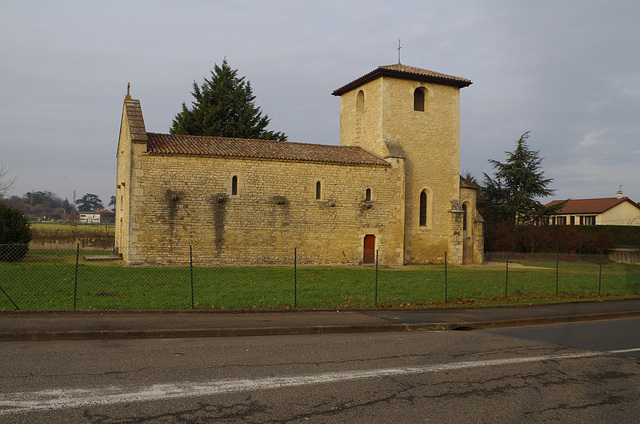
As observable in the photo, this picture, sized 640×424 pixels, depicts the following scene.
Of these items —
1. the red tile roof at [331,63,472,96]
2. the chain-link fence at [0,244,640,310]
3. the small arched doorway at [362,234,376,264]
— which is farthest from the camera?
the red tile roof at [331,63,472,96]

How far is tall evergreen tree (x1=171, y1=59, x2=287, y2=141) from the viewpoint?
43.9 meters

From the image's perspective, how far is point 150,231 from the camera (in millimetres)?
23984

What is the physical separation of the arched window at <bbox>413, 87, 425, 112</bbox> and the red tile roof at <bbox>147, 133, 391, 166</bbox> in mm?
4636

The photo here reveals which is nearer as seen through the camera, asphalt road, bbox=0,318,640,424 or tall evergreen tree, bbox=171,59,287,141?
asphalt road, bbox=0,318,640,424

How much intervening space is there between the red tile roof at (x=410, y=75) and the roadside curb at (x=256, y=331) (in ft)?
66.5

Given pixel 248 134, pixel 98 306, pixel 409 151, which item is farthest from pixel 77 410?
pixel 248 134

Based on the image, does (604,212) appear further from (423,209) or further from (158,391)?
(158,391)

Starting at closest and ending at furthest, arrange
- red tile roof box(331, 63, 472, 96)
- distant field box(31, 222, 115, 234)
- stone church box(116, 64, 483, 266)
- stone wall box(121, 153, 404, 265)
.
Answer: stone wall box(121, 153, 404, 265)
stone church box(116, 64, 483, 266)
red tile roof box(331, 63, 472, 96)
distant field box(31, 222, 115, 234)

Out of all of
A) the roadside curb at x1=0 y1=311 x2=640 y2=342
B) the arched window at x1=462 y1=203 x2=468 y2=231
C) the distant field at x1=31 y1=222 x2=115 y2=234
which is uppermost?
the arched window at x1=462 y1=203 x2=468 y2=231

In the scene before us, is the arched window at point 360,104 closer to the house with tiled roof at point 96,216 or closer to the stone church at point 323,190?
the stone church at point 323,190

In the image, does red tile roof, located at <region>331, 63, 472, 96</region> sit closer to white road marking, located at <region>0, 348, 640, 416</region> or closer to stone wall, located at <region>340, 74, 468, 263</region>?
stone wall, located at <region>340, 74, 468, 263</region>

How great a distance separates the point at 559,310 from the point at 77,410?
12692 mm

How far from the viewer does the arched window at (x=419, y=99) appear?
3155 centimetres

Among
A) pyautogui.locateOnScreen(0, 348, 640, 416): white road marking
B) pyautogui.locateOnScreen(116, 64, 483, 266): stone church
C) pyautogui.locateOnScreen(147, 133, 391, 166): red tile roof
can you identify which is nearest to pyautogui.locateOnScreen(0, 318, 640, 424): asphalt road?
pyautogui.locateOnScreen(0, 348, 640, 416): white road marking
